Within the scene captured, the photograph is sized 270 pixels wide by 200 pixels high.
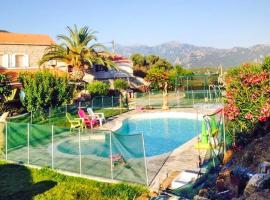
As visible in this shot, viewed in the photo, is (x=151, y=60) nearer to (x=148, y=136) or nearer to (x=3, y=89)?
(x=3, y=89)

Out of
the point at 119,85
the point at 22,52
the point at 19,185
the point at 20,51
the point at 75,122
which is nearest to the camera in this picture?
the point at 19,185

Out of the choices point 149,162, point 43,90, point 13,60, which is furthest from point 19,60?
point 149,162

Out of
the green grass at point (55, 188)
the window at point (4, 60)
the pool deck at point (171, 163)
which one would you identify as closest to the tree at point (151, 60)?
the window at point (4, 60)

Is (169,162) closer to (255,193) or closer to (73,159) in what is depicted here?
(73,159)

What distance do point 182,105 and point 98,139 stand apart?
66.8 feet

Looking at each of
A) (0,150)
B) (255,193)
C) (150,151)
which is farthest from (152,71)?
(255,193)

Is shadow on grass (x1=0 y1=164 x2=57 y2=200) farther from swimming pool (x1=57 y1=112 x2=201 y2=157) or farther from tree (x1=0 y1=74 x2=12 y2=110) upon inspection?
tree (x1=0 y1=74 x2=12 y2=110)

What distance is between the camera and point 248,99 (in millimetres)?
12000

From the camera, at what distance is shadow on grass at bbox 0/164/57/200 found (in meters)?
10.9

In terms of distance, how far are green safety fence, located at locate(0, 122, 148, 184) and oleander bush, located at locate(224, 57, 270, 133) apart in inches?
144

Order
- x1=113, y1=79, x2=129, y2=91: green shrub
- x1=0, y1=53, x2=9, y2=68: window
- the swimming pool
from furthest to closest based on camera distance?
1. x1=113, y1=79, x2=129, y2=91: green shrub
2. x1=0, y1=53, x2=9, y2=68: window
3. the swimming pool

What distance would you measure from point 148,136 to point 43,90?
7785 mm

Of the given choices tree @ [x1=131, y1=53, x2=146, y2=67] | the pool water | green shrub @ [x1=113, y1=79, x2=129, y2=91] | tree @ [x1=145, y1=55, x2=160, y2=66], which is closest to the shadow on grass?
the pool water

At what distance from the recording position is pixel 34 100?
907 inches
